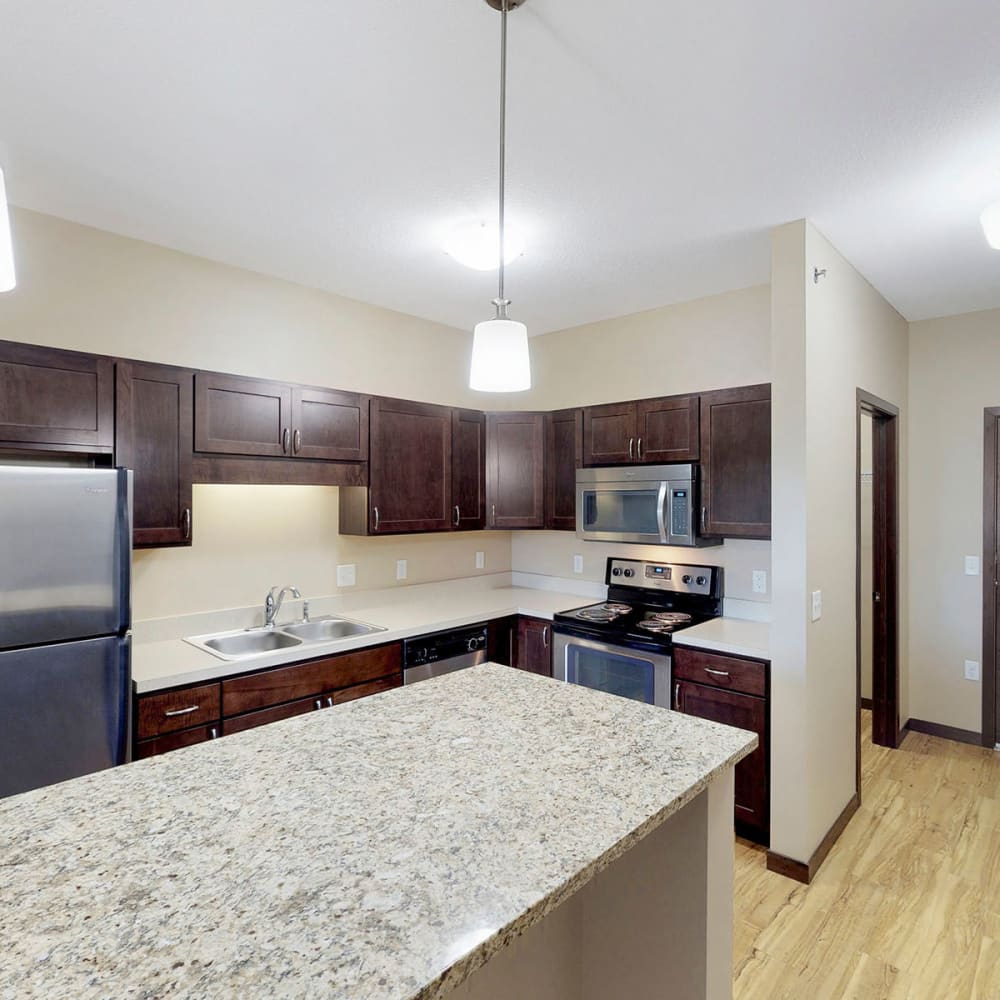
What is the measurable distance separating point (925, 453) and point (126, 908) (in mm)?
4462

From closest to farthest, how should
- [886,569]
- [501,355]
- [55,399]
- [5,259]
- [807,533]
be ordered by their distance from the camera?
[5,259] → [501,355] → [55,399] → [807,533] → [886,569]

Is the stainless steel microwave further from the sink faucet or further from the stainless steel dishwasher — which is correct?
the sink faucet

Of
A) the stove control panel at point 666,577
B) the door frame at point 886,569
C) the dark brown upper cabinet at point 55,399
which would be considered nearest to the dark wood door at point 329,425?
the dark brown upper cabinet at point 55,399

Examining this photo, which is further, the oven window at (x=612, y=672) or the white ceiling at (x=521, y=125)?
the oven window at (x=612, y=672)

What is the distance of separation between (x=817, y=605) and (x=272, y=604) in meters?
2.51

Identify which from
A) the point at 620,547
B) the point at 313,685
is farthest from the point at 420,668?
the point at 620,547

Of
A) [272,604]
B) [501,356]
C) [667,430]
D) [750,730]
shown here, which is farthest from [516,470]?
[501,356]

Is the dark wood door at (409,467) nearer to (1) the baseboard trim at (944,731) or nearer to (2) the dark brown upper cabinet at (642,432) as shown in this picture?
(2) the dark brown upper cabinet at (642,432)

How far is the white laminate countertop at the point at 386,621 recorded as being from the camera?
7.71 ft

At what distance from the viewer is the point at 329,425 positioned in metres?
3.08

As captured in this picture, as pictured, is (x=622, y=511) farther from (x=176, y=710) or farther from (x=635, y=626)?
(x=176, y=710)

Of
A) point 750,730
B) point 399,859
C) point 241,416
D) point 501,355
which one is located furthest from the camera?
point 241,416

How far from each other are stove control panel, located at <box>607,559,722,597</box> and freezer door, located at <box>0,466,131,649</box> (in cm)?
262

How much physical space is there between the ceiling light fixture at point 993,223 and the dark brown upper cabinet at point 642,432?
4.30 ft
